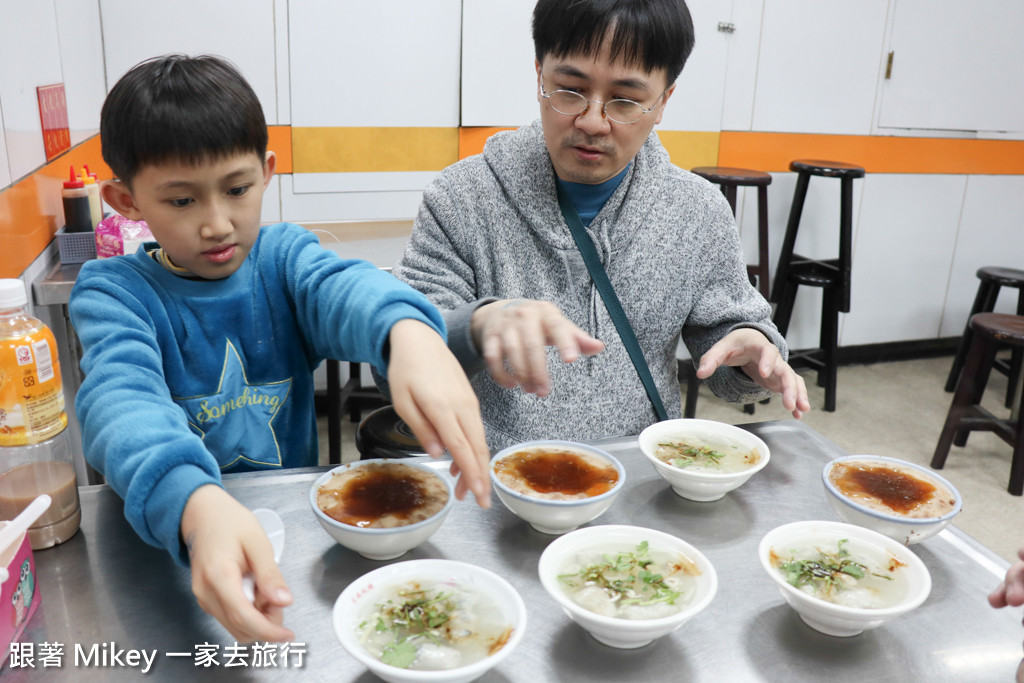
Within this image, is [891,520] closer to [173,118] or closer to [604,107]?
[604,107]

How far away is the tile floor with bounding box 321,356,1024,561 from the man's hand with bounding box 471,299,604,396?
248cm

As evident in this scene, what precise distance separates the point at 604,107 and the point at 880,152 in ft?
12.6

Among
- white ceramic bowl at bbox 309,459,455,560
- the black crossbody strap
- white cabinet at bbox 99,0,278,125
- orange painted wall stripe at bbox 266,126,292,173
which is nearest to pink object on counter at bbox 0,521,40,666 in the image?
white ceramic bowl at bbox 309,459,455,560

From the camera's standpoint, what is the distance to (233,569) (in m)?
0.79

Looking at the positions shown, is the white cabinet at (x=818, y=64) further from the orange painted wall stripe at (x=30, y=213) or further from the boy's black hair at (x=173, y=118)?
the boy's black hair at (x=173, y=118)

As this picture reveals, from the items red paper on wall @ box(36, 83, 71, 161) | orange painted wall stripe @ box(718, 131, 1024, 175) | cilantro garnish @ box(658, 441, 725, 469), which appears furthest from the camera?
orange painted wall stripe @ box(718, 131, 1024, 175)

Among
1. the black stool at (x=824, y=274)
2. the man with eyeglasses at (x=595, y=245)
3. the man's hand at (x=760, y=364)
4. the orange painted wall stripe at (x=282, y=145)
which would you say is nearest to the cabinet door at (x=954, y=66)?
the black stool at (x=824, y=274)

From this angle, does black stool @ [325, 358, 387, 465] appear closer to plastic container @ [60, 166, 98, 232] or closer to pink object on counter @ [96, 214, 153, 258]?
pink object on counter @ [96, 214, 153, 258]

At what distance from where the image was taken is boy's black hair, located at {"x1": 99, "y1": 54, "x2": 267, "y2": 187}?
1155 millimetres

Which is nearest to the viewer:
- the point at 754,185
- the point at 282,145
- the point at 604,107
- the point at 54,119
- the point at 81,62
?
the point at 604,107

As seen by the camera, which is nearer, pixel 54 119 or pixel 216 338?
pixel 216 338

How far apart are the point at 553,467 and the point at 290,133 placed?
9.51ft

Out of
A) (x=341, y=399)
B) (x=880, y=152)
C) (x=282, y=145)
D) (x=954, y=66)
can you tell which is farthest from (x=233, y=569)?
(x=954, y=66)

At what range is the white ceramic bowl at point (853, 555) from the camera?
886 millimetres
